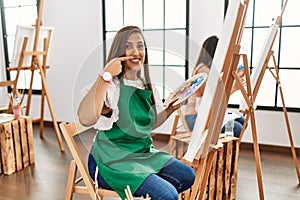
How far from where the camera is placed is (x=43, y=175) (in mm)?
2572

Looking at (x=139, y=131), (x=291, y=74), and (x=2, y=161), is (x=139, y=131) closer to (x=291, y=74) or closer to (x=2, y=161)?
(x=2, y=161)

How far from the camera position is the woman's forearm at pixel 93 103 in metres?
1.19

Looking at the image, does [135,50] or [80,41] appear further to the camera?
[80,41]

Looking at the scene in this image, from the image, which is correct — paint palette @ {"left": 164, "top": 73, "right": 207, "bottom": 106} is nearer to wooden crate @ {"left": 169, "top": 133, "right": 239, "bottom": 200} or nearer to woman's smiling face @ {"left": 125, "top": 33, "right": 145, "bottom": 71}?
woman's smiling face @ {"left": 125, "top": 33, "right": 145, "bottom": 71}

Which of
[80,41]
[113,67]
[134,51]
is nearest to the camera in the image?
[113,67]

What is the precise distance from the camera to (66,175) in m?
2.58

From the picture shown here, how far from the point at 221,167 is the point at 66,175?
Answer: 53.7 inches

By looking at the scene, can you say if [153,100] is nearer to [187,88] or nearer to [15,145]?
[187,88]

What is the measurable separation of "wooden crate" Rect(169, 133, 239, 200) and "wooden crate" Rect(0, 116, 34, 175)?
144cm

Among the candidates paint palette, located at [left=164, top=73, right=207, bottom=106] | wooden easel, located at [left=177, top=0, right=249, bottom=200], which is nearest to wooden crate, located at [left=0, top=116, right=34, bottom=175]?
paint palette, located at [left=164, top=73, right=207, bottom=106]

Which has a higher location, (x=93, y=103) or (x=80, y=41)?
(x=80, y=41)

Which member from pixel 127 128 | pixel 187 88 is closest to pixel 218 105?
pixel 187 88

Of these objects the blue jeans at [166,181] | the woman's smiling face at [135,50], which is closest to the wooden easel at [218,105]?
the blue jeans at [166,181]

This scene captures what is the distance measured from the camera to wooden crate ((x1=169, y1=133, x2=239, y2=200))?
6.21 feet
